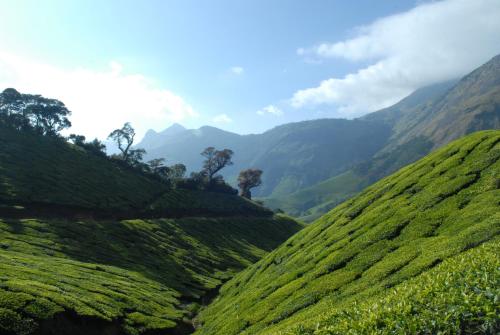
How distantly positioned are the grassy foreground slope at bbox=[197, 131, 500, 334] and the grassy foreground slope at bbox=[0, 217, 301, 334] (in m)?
8.98

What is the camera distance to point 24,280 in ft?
129

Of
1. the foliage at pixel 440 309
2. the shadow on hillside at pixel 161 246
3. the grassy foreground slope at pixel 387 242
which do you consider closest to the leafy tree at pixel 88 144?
the shadow on hillside at pixel 161 246

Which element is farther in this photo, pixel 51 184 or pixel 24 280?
pixel 51 184

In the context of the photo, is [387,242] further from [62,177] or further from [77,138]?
[77,138]

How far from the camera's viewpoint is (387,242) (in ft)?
122

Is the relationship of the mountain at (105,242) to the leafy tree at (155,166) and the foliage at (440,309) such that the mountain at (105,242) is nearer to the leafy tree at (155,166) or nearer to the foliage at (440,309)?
the leafy tree at (155,166)

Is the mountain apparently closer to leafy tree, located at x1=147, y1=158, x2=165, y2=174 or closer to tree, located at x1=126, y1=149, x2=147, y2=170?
tree, located at x1=126, y1=149, x2=147, y2=170

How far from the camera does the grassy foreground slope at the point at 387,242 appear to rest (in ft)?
96.8

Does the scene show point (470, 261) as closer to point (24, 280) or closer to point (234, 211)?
point (24, 280)

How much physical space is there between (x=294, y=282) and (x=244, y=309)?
21.4 feet

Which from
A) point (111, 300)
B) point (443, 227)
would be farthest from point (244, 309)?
point (443, 227)

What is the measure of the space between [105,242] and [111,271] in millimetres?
20822

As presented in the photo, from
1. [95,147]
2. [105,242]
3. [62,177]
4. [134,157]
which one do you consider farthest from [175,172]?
[105,242]

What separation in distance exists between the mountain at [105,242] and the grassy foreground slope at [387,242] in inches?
409
